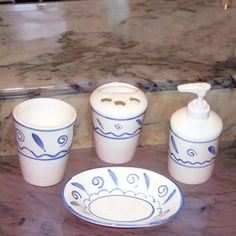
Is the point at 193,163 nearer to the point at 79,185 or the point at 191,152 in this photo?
the point at 191,152

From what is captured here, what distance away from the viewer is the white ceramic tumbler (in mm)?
806

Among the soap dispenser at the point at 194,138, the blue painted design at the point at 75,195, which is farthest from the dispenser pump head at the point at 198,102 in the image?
the blue painted design at the point at 75,195

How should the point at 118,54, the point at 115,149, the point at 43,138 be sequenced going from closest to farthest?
the point at 43,138, the point at 115,149, the point at 118,54

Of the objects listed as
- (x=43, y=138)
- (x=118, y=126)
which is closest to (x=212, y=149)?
(x=118, y=126)

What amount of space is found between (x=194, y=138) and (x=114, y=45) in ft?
1.09

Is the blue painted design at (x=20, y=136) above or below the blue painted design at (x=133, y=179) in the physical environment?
above

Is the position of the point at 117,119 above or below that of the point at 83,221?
above

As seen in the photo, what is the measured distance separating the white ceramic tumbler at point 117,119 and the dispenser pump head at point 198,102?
7 cm

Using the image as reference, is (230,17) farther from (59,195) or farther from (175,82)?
(59,195)

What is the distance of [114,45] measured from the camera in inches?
41.0

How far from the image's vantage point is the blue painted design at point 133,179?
81cm

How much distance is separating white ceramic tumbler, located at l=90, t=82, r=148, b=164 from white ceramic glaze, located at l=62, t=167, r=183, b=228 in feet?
0.17

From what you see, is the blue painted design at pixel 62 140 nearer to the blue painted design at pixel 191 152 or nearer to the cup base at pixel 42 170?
the cup base at pixel 42 170

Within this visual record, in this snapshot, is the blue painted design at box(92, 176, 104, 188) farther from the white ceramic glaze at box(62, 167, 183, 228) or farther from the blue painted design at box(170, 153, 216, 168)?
the blue painted design at box(170, 153, 216, 168)
